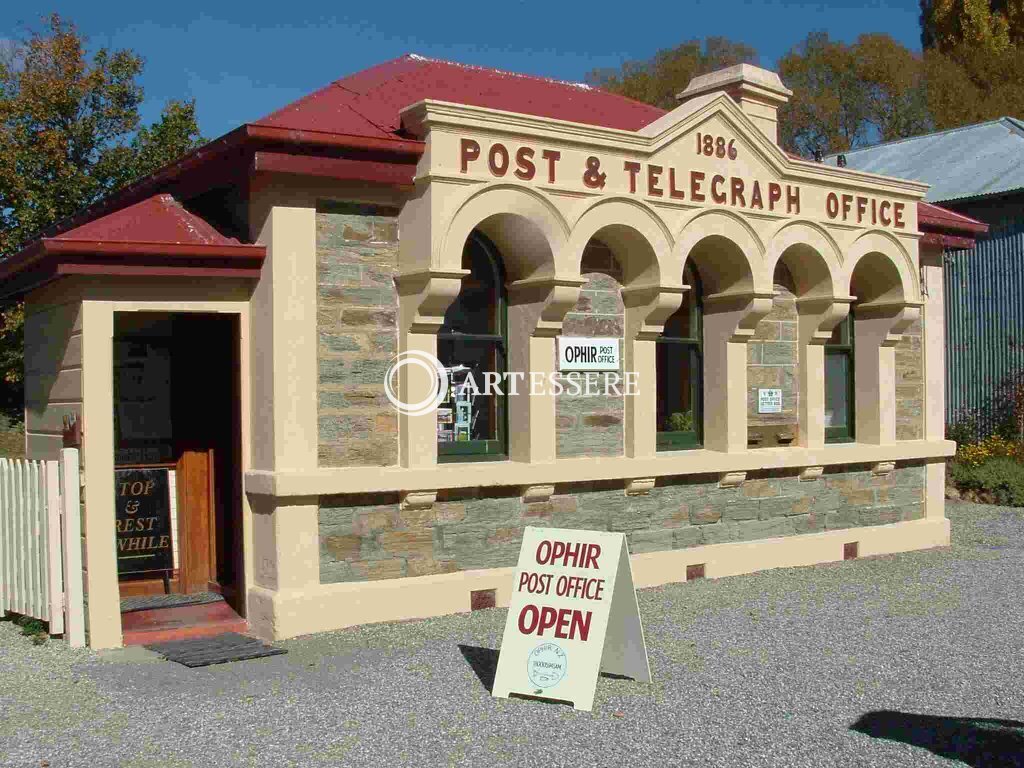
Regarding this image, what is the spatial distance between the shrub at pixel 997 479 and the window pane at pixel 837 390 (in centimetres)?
517

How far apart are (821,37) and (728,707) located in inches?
1340

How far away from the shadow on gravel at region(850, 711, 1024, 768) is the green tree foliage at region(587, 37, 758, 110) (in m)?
29.4

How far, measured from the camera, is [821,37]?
36.7 m

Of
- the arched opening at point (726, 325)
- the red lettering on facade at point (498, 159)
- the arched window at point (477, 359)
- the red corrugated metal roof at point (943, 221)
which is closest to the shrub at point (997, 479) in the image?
the red corrugated metal roof at point (943, 221)

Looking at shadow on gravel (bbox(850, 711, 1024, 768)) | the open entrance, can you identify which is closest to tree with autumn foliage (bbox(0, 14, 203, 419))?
the open entrance

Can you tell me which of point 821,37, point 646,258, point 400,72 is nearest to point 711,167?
point 646,258

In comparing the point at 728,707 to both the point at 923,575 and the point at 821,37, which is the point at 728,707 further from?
the point at 821,37

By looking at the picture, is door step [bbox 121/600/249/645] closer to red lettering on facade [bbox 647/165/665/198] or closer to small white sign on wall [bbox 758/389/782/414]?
red lettering on facade [bbox 647/165/665/198]

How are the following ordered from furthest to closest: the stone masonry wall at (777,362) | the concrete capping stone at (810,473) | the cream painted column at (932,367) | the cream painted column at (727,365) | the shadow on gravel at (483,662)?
1. the cream painted column at (932,367)
2. the concrete capping stone at (810,473)
3. the stone masonry wall at (777,362)
4. the cream painted column at (727,365)
5. the shadow on gravel at (483,662)

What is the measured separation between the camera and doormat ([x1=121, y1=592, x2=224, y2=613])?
9.07 metres

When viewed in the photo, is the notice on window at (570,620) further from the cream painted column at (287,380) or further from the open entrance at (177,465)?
the open entrance at (177,465)

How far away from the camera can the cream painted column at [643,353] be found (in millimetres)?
9766

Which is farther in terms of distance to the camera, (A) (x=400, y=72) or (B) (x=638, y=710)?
(A) (x=400, y=72)

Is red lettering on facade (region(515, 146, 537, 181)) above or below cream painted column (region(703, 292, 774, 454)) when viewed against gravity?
above
